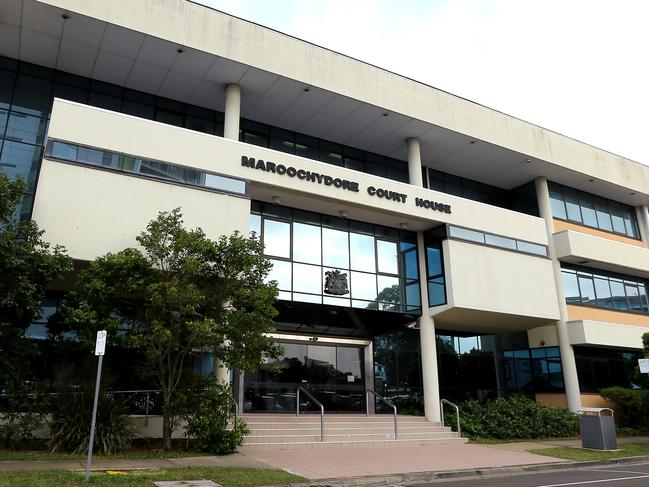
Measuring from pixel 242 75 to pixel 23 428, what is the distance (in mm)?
12368

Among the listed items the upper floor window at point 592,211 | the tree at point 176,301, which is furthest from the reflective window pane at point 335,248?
the upper floor window at point 592,211

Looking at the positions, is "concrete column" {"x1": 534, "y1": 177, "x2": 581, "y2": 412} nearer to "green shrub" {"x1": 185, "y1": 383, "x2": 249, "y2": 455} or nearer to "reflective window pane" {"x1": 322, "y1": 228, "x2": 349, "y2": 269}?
"reflective window pane" {"x1": 322, "y1": 228, "x2": 349, "y2": 269}

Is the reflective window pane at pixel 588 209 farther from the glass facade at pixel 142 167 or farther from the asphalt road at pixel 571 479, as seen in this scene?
the glass facade at pixel 142 167

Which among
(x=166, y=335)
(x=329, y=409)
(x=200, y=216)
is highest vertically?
(x=200, y=216)

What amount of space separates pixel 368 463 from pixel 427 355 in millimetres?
8022

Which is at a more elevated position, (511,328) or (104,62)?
(104,62)

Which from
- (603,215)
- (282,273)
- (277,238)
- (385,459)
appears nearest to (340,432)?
(385,459)

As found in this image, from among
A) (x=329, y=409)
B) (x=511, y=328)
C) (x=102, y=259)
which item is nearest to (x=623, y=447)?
(x=511, y=328)

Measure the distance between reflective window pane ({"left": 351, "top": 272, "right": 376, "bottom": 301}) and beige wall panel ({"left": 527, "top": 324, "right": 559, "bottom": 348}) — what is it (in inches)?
360

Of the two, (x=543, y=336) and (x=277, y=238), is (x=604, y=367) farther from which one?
(x=277, y=238)

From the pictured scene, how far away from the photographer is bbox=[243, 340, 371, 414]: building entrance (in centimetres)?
1831

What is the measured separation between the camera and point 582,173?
25.9 metres

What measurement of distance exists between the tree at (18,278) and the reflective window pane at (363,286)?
32.8 feet

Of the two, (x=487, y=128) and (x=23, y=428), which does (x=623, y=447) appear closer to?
(x=487, y=128)
